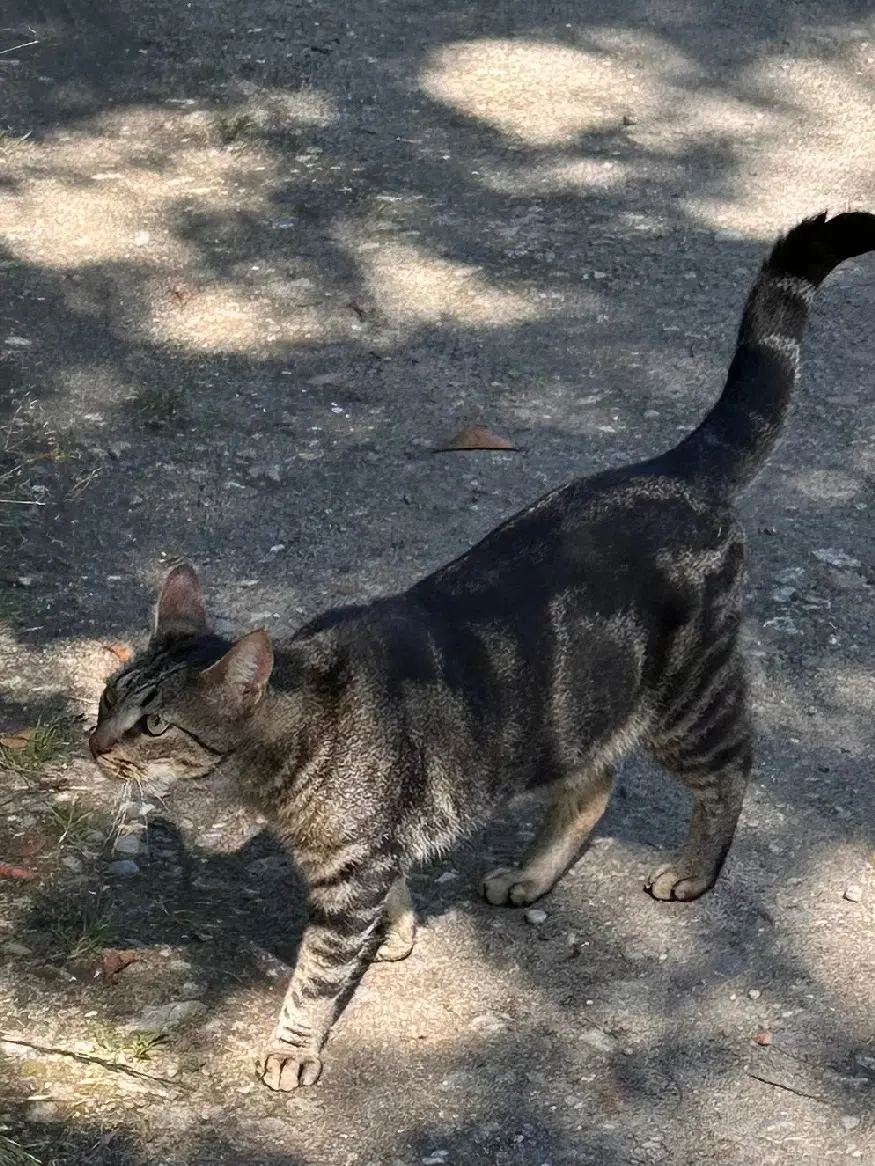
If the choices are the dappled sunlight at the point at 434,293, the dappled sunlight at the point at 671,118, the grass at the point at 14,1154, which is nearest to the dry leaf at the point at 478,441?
the dappled sunlight at the point at 434,293

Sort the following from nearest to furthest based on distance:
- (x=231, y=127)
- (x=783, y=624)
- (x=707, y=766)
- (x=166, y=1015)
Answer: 1. (x=166, y=1015)
2. (x=707, y=766)
3. (x=783, y=624)
4. (x=231, y=127)

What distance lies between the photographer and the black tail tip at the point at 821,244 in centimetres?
414

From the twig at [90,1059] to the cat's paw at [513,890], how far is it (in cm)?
102

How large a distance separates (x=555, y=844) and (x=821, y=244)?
1.71 m

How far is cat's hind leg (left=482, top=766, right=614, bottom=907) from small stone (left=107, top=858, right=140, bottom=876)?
3.06 ft

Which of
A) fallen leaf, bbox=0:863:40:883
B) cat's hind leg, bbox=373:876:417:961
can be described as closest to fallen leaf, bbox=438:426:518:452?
cat's hind leg, bbox=373:876:417:961

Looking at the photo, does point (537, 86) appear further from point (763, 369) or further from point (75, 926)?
point (75, 926)

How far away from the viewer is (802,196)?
786 cm

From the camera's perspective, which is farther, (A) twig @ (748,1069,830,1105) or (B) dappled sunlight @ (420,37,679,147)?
(B) dappled sunlight @ (420,37,679,147)

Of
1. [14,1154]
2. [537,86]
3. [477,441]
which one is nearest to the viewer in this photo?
[14,1154]

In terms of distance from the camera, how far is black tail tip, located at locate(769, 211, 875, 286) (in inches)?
163

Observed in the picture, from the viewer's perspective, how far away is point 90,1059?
3.87m

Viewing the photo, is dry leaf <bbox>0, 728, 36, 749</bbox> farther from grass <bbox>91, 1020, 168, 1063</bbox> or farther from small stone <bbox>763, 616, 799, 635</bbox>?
small stone <bbox>763, 616, 799, 635</bbox>

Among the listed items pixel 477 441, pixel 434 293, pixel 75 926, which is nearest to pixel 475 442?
pixel 477 441
